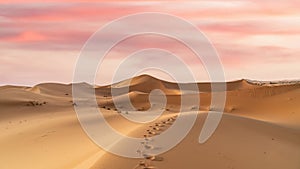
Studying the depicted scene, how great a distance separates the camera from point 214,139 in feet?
36.0

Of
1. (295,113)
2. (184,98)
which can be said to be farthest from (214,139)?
(184,98)

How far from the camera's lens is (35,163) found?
11453 mm

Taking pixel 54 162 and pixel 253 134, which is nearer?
pixel 54 162

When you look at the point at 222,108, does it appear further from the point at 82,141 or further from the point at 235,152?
the point at 235,152

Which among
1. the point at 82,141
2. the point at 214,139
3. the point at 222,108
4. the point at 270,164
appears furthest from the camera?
→ the point at 222,108

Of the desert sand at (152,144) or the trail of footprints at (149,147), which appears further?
the desert sand at (152,144)

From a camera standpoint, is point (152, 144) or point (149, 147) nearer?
point (149, 147)

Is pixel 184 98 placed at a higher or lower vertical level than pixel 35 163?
higher

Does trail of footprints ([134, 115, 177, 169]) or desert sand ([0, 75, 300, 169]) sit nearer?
trail of footprints ([134, 115, 177, 169])

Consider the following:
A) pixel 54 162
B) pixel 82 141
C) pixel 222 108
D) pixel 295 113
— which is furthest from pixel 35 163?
pixel 222 108

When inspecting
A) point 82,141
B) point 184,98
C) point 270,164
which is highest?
point 184,98

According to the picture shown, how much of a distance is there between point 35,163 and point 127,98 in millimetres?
22693

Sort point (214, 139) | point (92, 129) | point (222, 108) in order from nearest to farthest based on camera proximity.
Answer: point (214, 139) → point (92, 129) → point (222, 108)

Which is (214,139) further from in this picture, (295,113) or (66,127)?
(295,113)
